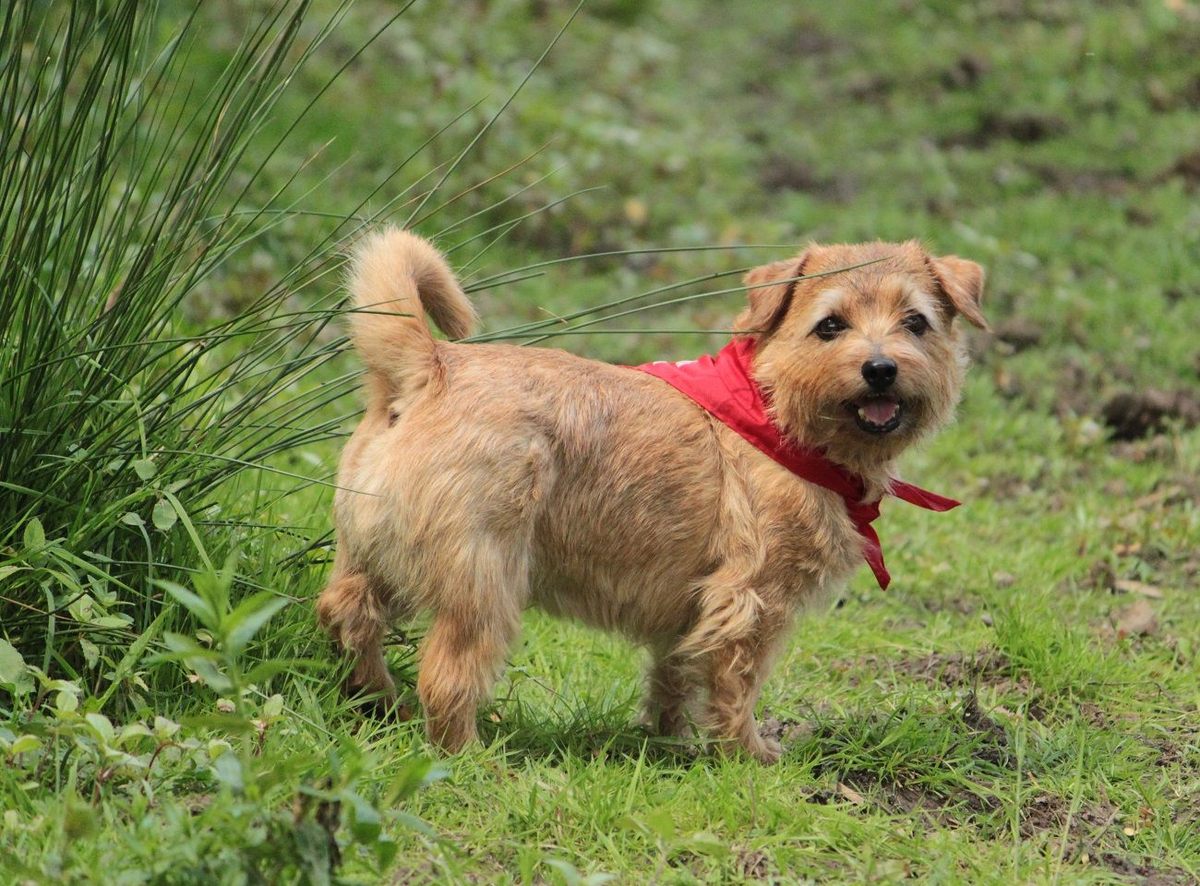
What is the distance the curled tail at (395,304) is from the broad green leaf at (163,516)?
682 mm

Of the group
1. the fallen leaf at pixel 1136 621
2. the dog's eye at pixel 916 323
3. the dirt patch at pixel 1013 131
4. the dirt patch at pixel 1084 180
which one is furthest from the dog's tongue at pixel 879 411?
the dirt patch at pixel 1013 131

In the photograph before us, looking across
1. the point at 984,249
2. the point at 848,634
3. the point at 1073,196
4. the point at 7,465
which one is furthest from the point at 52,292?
the point at 1073,196

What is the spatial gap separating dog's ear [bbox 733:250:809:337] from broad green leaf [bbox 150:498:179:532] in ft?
5.90

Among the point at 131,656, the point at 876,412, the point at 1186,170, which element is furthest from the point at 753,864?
the point at 1186,170

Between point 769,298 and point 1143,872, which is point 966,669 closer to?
point 1143,872

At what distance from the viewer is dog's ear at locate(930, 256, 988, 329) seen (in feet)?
14.2

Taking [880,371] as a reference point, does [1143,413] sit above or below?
below

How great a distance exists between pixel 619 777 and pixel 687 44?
11490 mm

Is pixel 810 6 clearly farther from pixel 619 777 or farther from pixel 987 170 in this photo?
pixel 619 777

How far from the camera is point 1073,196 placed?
997 cm

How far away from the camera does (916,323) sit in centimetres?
423

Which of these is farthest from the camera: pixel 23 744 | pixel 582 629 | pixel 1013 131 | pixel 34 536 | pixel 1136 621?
pixel 1013 131

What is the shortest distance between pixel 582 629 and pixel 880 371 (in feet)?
5.46

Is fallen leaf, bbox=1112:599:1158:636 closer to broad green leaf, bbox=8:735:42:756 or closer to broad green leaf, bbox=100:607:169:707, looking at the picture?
broad green leaf, bbox=100:607:169:707
